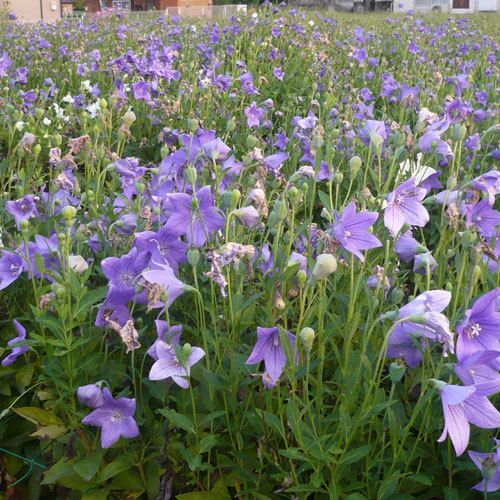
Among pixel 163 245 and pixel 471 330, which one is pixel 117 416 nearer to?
A: pixel 163 245

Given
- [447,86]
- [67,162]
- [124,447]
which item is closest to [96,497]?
[124,447]

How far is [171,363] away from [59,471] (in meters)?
0.54

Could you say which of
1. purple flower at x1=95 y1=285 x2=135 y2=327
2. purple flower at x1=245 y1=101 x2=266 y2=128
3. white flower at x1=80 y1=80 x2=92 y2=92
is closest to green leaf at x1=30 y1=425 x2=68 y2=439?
purple flower at x1=95 y1=285 x2=135 y2=327

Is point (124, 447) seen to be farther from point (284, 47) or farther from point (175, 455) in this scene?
point (284, 47)

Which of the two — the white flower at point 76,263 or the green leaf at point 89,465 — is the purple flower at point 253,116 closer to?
the white flower at point 76,263

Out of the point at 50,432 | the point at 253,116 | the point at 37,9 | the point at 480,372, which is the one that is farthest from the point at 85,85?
the point at 37,9

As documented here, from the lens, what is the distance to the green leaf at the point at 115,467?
172 cm

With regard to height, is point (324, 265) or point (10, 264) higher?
point (324, 265)

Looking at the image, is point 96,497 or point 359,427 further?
point 96,497

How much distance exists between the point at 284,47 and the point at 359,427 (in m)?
7.05

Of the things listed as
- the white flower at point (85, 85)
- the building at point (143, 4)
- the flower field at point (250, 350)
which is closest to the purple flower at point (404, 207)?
the flower field at point (250, 350)

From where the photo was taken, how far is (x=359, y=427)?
162 centimetres

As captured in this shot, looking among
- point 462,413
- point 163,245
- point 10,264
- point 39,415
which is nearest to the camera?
point 462,413

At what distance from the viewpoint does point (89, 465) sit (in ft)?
5.69
